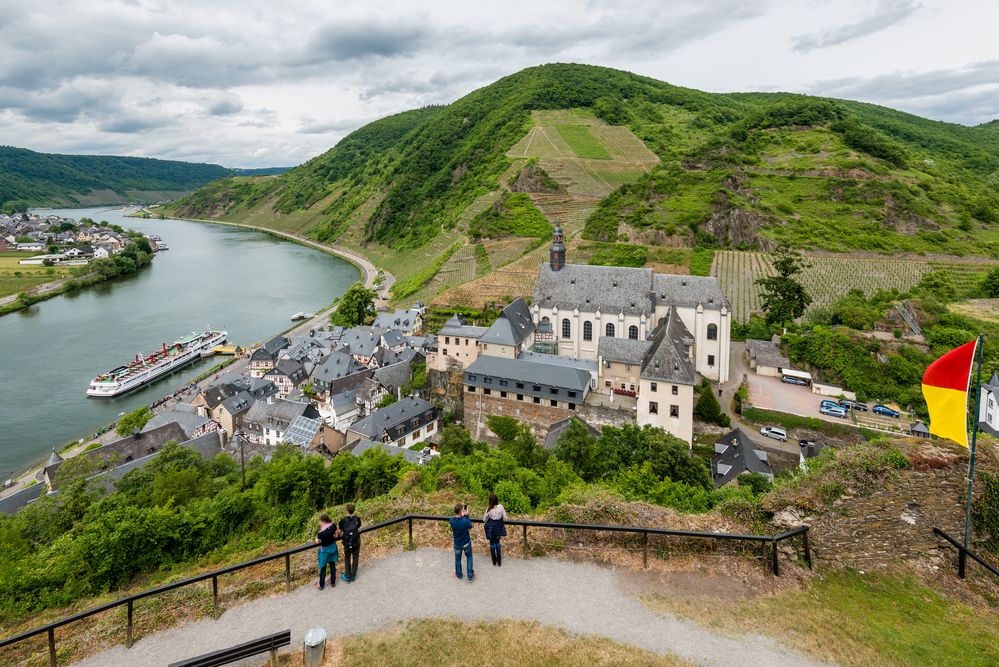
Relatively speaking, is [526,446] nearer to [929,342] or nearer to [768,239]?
[929,342]

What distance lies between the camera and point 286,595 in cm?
778

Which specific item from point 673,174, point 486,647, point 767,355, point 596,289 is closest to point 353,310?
point 596,289

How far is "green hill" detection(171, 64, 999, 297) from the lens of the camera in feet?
190

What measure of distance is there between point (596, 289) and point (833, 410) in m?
17.0

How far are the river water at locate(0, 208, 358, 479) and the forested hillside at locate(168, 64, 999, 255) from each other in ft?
88.6

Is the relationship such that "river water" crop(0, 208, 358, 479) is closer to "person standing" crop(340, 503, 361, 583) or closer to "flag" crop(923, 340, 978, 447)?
"person standing" crop(340, 503, 361, 583)

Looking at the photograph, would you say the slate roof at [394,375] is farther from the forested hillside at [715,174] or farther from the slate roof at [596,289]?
the forested hillside at [715,174]

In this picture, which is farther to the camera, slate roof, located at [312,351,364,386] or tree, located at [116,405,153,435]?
slate roof, located at [312,351,364,386]

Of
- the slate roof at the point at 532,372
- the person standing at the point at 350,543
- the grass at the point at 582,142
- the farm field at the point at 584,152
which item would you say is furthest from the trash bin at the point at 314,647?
the grass at the point at 582,142

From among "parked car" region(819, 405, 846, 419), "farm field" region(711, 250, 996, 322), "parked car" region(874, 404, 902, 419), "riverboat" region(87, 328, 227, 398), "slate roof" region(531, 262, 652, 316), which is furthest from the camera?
"riverboat" region(87, 328, 227, 398)

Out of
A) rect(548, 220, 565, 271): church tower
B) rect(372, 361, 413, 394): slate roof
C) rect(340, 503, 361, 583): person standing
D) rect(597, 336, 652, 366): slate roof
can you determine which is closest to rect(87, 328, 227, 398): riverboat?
rect(372, 361, 413, 394): slate roof

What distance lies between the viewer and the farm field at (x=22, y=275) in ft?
279

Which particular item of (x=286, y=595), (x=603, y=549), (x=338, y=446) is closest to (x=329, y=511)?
(x=286, y=595)

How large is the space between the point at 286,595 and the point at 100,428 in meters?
42.8
